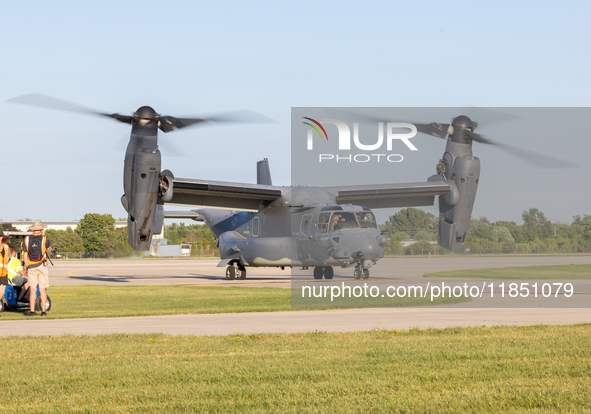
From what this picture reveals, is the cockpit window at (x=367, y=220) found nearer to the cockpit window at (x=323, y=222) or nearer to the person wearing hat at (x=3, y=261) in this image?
the cockpit window at (x=323, y=222)

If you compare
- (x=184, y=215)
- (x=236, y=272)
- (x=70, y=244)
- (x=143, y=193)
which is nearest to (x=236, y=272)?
(x=236, y=272)

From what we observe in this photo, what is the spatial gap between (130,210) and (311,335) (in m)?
13.0

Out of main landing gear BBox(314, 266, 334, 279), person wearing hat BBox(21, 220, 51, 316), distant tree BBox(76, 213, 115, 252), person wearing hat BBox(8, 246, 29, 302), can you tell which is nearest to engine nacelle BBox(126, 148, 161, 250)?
person wearing hat BBox(8, 246, 29, 302)

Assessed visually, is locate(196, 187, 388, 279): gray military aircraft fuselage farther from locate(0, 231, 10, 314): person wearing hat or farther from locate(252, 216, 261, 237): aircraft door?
locate(0, 231, 10, 314): person wearing hat

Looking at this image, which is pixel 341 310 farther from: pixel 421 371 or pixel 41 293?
pixel 421 371

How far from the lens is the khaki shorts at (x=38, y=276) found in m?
13.8

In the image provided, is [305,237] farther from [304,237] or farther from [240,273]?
[240,273]

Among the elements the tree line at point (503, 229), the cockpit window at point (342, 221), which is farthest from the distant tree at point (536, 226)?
the cockpit window at point (342, 221)

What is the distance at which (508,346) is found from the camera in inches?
344

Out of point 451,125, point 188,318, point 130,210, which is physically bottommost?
point 188,318

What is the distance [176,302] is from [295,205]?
10129mm

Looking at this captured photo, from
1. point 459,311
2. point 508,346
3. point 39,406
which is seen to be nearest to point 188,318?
point 459,311

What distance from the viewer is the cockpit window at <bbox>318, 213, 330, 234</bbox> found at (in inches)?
1015

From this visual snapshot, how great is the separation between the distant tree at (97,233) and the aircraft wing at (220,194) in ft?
307
